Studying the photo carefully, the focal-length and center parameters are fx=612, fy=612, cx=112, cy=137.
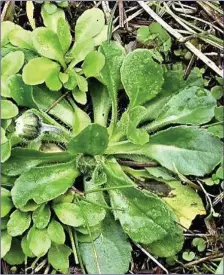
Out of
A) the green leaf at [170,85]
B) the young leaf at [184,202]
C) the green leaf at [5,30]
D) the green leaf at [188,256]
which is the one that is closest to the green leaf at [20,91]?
the green leaf at [5,30]

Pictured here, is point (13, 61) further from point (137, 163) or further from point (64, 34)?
point (137, 163)

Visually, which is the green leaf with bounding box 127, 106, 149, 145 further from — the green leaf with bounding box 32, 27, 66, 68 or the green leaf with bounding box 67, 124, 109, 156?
the green leaf with bounding box 32, 27, 66, 68

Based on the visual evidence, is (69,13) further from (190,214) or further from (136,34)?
(190,214)

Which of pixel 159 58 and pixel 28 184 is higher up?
pixel 159 58

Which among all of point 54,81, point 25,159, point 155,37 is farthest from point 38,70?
point 155,37

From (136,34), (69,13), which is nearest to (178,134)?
(136,34)
